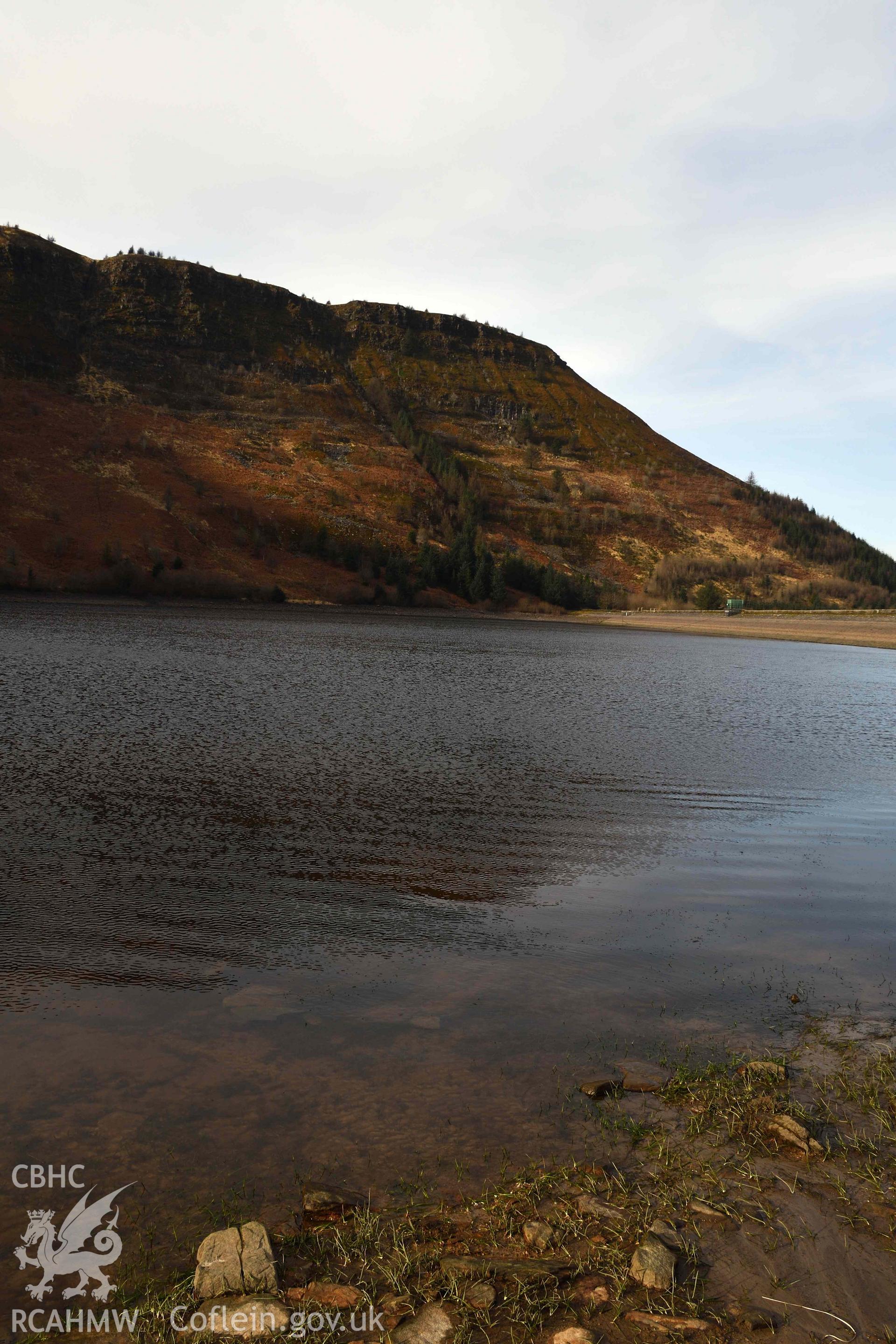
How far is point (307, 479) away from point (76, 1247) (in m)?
125

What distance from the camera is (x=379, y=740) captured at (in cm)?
1994

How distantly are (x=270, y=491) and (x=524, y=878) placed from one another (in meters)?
111

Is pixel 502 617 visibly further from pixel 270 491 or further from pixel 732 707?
pixel 732 707

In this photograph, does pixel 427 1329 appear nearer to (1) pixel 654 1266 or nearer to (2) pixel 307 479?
(1) pixel 654 1266

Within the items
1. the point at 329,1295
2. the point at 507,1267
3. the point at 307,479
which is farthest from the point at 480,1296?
the point at 307,479

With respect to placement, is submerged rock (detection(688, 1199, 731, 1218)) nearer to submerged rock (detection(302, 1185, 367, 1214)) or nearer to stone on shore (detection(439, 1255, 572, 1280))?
stone on shore (detection(439, 1255, 572, 1280))

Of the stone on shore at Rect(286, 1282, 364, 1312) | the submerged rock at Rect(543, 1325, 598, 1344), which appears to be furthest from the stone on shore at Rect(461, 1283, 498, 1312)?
the stone on shore at Rect(286, 1282, 364, 1312)

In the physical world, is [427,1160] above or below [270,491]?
below

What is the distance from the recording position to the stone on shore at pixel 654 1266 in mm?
4023

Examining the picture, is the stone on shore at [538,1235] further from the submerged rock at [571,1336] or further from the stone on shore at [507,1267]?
the submerged rock at [571,1336]

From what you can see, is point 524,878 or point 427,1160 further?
point 524,878

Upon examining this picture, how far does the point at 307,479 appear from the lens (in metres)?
124

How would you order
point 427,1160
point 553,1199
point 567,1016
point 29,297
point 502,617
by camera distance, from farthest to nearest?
1. point 29,297
2. point 502,617
3. point 567,1016
4. point 427,1160
5. point 553,1199

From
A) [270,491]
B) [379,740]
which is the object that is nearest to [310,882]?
[379,740]
